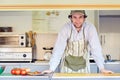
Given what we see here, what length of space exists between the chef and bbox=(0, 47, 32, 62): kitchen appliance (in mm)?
1283

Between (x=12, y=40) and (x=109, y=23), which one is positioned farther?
(x=109, y=23)

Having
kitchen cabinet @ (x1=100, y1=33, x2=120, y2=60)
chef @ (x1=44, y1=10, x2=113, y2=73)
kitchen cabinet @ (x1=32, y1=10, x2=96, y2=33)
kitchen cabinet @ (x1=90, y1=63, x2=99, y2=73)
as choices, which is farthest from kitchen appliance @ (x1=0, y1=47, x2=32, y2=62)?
chef @ (x1=44, y1=10, x2=113, y2=73)

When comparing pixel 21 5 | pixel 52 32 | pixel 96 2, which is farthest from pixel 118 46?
pixel 21 5

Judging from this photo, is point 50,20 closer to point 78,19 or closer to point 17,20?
point 17,20

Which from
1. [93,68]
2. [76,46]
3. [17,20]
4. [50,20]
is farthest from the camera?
[17,20]

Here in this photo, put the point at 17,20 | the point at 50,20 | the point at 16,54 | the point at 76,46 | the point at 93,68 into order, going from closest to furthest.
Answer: the point at 76,46, the point at 93,68, the point at 16,54, the point at 50,20, the point at 17,20

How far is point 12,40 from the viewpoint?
3.74 metres

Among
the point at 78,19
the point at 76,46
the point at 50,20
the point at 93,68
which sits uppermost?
the point at 50,20

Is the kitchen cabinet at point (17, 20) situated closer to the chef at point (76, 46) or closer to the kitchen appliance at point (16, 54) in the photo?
the kitchen appliance at point (16, 54)

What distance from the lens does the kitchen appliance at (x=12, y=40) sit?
370cm

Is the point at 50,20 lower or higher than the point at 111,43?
higher

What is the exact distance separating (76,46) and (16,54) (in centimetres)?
148

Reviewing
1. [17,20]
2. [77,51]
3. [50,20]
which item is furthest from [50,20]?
[77,51]

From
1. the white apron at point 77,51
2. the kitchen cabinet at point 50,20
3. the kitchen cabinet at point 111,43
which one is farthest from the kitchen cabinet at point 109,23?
the white apron at point 77,51
